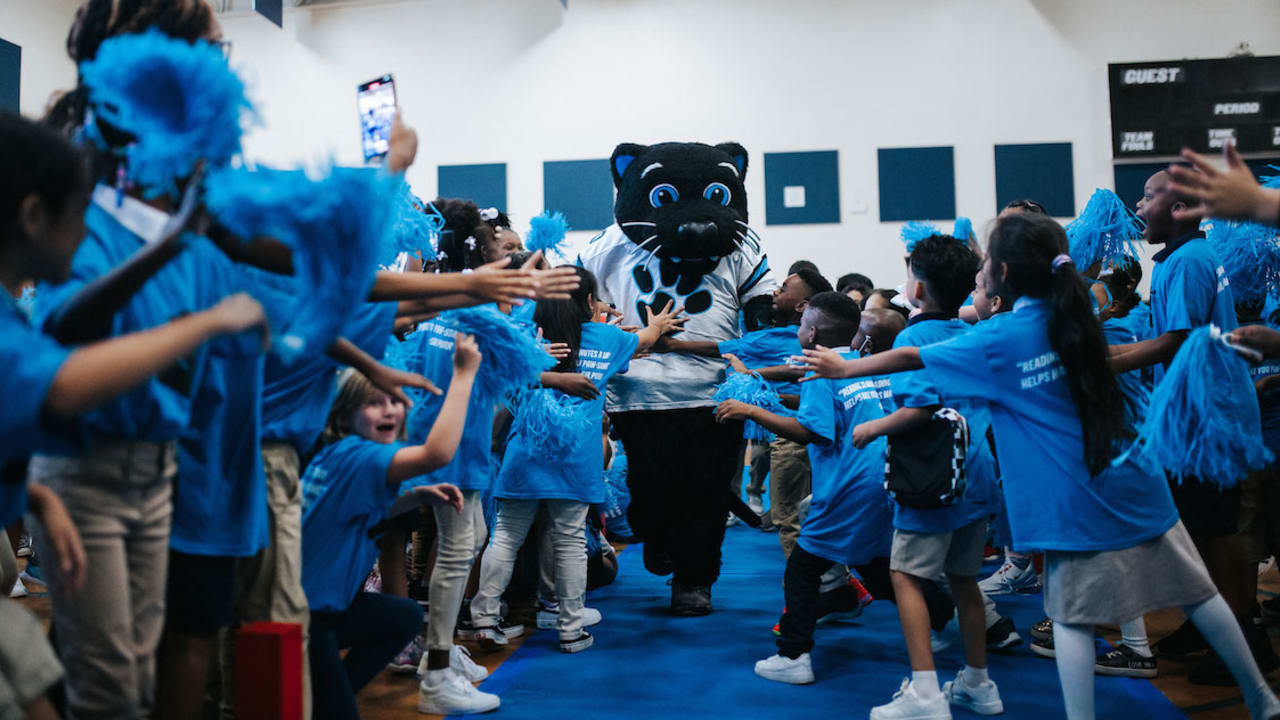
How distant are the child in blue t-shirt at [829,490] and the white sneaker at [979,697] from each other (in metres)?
0.44

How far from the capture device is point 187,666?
5.24ft

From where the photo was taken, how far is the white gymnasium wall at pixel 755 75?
862 cm

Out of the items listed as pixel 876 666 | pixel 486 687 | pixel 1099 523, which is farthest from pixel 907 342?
pixel 486 687

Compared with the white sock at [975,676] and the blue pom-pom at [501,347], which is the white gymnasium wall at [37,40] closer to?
the blue pom-pom at [501,347]

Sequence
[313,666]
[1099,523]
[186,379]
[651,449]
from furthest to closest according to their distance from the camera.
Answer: [651,449] → [1099,523] → [313,666] → [186,379]

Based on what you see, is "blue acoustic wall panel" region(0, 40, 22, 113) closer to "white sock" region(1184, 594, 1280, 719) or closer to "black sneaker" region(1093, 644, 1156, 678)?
"black sneaker" region(1093, 644, 1156, 678)

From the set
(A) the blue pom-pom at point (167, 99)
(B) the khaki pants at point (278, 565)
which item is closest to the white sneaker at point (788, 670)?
(B) the khaki pants at point (278, 565)

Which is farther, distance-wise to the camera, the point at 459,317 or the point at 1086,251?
the point at 1086,251

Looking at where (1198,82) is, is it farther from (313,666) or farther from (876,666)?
(313,666)

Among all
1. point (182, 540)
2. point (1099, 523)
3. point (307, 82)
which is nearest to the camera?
point (182, 540)

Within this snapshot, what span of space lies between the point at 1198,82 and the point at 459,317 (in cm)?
799

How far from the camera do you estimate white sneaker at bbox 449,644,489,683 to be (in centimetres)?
290

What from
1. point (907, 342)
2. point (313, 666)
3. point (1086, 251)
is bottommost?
point (313, 666)

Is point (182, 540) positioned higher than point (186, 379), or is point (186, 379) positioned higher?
point (186, 379)
